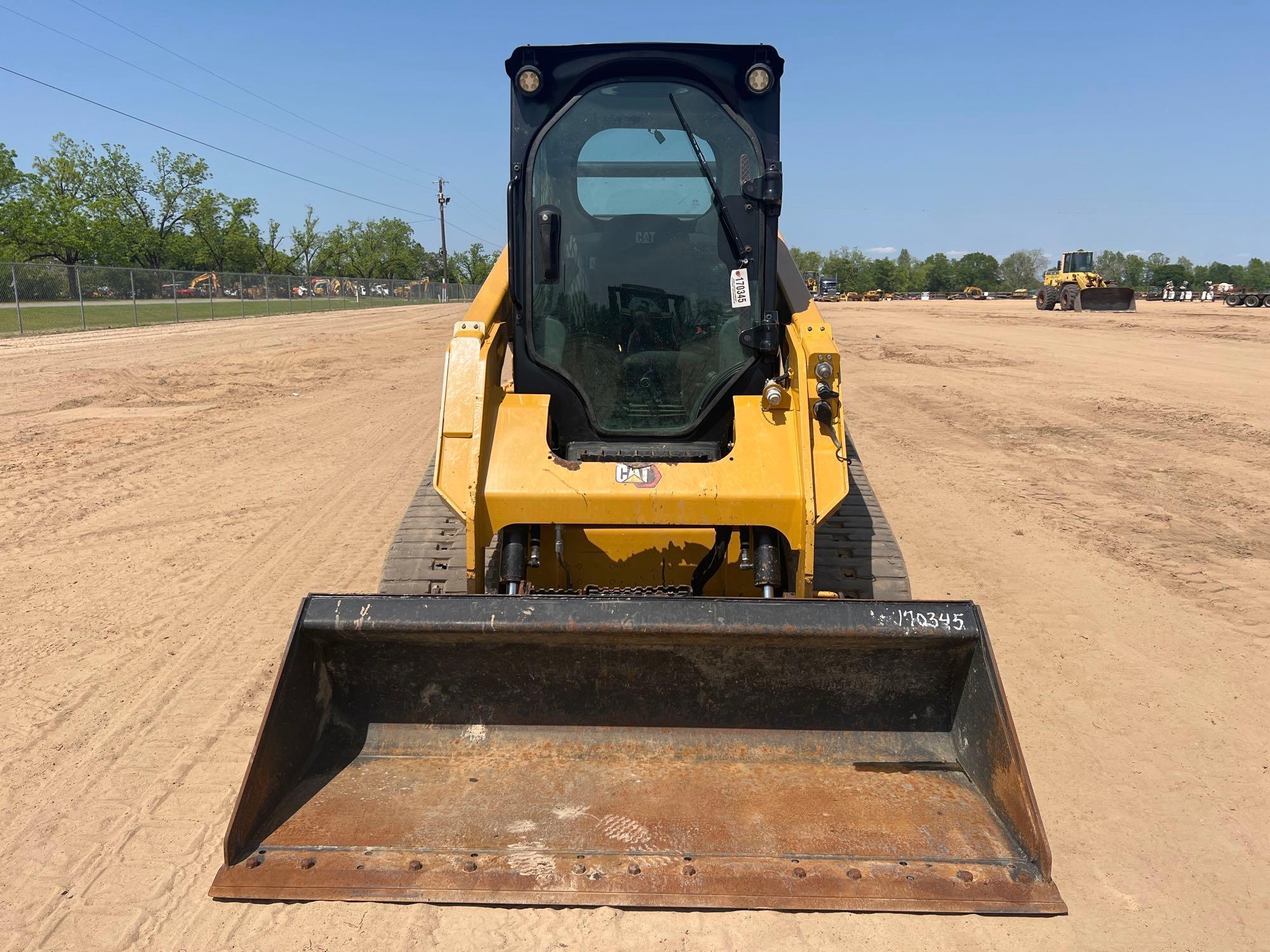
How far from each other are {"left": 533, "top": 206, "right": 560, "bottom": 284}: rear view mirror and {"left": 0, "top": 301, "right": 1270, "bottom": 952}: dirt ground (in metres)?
2.33

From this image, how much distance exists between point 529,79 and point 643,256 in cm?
91

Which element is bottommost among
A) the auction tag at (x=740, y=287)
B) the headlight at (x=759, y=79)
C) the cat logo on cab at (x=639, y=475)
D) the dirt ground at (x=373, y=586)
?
the dirt ground at (x=373, y=586)

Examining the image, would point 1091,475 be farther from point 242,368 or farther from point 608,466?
point 242,368

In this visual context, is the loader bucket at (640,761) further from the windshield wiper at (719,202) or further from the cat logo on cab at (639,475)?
the windshield wiper at (719,202)

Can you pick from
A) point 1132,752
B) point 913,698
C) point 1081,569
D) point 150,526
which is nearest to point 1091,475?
point 1081,569

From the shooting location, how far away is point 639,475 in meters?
3.77

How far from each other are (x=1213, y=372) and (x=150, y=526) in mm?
16934

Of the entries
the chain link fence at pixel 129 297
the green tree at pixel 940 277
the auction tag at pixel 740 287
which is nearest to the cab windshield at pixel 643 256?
the auction tag at pixel 740 287

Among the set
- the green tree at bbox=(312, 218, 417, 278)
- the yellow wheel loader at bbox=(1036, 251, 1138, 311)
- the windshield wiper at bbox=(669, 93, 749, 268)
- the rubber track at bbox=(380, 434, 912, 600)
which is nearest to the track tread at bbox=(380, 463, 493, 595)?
the rubber track at bbox=(380, 434, 912, 600)

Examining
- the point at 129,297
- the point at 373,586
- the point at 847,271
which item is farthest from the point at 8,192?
the point at 847,271

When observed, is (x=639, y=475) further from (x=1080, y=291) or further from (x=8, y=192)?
(x=8, y=192)

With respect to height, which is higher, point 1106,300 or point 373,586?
point 1106,300

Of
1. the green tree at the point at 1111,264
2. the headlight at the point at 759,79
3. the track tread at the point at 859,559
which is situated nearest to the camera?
the headlight at the point at 759,79

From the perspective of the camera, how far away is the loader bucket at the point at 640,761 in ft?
8.76
